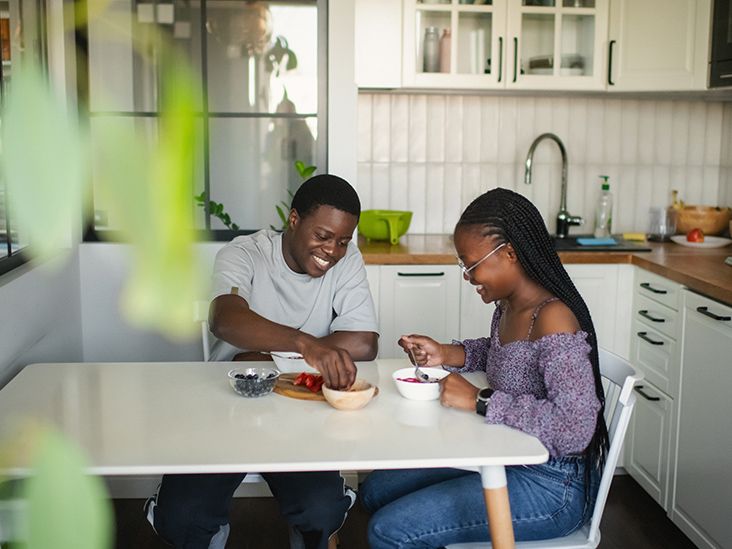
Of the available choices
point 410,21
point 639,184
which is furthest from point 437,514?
point 639,184

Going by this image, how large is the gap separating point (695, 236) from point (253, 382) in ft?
7.11

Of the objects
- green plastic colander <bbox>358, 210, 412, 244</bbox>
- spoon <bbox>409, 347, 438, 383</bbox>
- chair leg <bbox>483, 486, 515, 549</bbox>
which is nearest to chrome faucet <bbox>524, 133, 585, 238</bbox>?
green plastic colander <bbox>358, 210, 412, 244</bbox>

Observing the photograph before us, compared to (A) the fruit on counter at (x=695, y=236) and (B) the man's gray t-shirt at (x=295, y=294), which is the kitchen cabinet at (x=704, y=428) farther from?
(B) the man's gray t-shirt at (x=295, y=294)

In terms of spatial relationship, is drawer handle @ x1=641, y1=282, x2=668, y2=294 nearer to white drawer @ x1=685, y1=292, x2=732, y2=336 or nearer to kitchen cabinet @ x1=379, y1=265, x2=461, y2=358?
white drawer @ x1=685, y1=292, x2=732, y2=336

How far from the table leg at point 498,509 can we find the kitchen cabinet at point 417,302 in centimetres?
161

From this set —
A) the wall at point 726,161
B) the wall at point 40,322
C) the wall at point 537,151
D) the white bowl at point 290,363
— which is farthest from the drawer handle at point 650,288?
the wall at point 40,322

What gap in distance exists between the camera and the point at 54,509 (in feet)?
0.85

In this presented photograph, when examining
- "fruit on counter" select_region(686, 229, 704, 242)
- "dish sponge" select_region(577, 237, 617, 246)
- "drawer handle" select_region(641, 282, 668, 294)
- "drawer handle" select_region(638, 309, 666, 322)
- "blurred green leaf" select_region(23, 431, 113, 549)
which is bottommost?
"drawer handle" select_region(638, 309, 666, 322)

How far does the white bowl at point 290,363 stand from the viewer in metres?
1.68

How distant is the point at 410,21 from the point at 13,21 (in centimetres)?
285

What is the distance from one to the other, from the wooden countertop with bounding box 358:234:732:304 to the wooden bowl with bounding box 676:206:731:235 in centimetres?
15

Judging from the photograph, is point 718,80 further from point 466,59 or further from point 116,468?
point 116,468

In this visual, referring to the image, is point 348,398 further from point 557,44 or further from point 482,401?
point 557,44

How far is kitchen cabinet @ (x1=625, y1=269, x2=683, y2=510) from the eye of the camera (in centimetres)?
262
